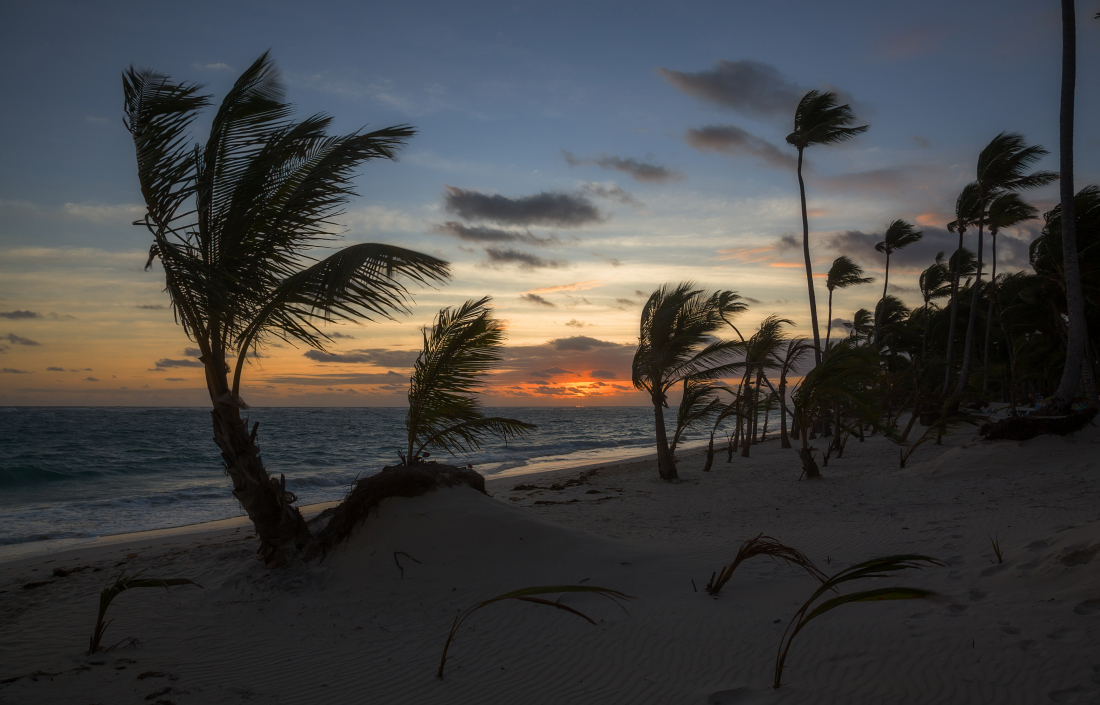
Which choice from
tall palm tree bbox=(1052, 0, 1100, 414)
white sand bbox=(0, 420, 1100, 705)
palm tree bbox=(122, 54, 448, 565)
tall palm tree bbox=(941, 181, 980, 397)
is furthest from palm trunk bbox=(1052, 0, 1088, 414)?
palm tree bbox=(122, 54, 448, 565)

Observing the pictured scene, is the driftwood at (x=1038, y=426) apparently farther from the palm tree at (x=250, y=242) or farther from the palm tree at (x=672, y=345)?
the palm tree at (x=250, y=242)

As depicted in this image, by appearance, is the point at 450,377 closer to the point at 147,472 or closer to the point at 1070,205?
the point at 1070,205

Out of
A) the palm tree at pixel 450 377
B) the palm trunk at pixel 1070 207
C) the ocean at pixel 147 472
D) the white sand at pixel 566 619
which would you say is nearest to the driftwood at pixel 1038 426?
the palm trunk at pixel 1070 207

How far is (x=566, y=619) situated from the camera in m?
4.65

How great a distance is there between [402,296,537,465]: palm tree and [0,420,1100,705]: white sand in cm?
108

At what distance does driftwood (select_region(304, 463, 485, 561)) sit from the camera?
5.86 meters

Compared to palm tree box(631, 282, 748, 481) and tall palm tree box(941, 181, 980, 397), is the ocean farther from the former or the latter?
tall palm tree box(941, 181, 980, 397)

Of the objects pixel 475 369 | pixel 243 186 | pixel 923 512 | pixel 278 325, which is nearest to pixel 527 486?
pixel 475 369

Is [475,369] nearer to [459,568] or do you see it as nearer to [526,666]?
[459,568]

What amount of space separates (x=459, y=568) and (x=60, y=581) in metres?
4.44

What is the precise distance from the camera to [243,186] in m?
5.34

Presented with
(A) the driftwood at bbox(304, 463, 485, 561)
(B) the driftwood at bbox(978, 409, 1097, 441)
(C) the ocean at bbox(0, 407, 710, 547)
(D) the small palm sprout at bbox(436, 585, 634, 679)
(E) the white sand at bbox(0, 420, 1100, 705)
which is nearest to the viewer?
(D) the small palm sprout at bbox(436, 585, 634, 679)

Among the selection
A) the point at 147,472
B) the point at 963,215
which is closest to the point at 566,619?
the point at 147,472

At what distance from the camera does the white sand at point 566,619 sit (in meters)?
3.33
